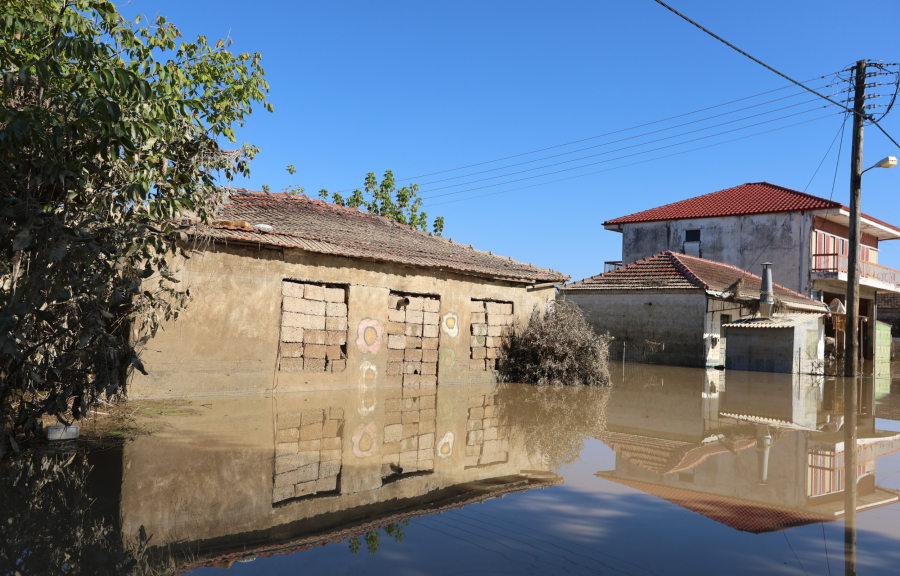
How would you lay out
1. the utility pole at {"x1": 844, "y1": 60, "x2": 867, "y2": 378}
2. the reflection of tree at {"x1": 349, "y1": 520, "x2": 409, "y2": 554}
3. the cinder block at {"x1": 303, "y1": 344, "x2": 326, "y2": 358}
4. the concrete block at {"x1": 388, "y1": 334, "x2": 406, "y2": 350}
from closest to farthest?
the reflection of tree at {"x1": 349, "y1": 520, "x2": 409, "y2": 554}, the cinder block at {"x1": 303, "y1": 344, "x2": 326, "y2": 358}, the concrete block at {"x1": 388, "y1": 334, "x2": 406, "y2": 350}, the utility pole at {"x1": 844, "y1": 60, "x2": 867, "y2": 378}

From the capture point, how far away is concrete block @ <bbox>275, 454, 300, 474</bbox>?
607cm

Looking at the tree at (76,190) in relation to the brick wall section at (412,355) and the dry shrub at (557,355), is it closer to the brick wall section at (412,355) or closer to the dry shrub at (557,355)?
the brick wall section at (412,355)

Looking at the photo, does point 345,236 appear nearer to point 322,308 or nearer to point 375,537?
point 322,308

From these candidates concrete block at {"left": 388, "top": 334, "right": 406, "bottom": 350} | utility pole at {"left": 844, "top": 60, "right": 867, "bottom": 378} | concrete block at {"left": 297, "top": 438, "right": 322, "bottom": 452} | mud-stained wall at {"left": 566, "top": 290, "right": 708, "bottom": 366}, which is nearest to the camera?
concrete block at {"left": 297, "top": 438, "right": 322, "bottom": 452}

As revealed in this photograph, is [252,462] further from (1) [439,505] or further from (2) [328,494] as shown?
(1) [439,505]

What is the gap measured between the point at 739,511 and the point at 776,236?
25.0 m

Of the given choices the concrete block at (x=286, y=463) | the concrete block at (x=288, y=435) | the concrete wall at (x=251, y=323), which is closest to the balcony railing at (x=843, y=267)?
the concrete wall at (x=251, y=323)

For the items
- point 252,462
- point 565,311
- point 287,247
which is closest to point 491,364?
point 565,311

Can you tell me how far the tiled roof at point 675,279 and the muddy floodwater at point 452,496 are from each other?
36.6 feet

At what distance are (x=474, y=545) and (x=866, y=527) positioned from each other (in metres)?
3.28

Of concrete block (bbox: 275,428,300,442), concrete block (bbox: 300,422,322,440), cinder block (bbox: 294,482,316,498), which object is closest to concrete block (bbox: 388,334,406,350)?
concrete block (bbox: 300,422,322,440)

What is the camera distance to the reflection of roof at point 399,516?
13.0 feet

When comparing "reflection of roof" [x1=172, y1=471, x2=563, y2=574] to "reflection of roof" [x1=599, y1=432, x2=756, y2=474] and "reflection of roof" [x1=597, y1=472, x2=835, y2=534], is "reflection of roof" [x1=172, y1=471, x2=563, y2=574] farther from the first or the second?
"reflection of roof" [x1=599, y1=432, x2=756, y2=474]

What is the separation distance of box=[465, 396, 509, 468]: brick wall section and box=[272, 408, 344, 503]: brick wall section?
1.59 metres
